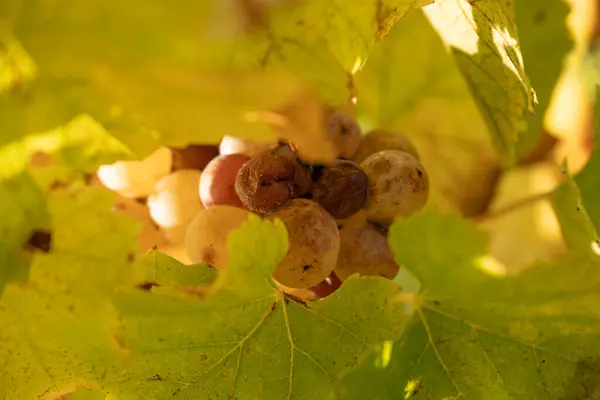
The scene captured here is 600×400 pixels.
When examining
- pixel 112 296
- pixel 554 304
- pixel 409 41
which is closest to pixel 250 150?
pixel 112 296

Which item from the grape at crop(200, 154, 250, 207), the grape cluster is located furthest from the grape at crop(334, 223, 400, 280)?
the grape at crop(200, 154, 250, 207)

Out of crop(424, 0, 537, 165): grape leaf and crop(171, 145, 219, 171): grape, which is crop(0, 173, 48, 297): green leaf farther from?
crop(424, 0, 537, 165): grape leaf

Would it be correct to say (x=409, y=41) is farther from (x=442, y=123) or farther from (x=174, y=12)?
(x=174, y=12)

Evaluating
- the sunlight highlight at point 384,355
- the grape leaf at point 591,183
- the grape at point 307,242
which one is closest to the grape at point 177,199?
the grape at point 307,242

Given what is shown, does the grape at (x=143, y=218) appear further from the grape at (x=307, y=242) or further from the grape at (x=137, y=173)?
the grape at (x=307, y=242)

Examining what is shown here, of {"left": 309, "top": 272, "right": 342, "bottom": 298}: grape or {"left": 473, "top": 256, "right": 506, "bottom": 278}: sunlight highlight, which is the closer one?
{"left": 473, "top": 256, "right": 506, "bottom": 278}: sunlight highlight

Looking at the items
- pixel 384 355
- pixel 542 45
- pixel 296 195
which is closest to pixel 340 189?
pixel 296 195

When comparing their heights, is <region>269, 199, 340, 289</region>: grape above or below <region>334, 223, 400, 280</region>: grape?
above
